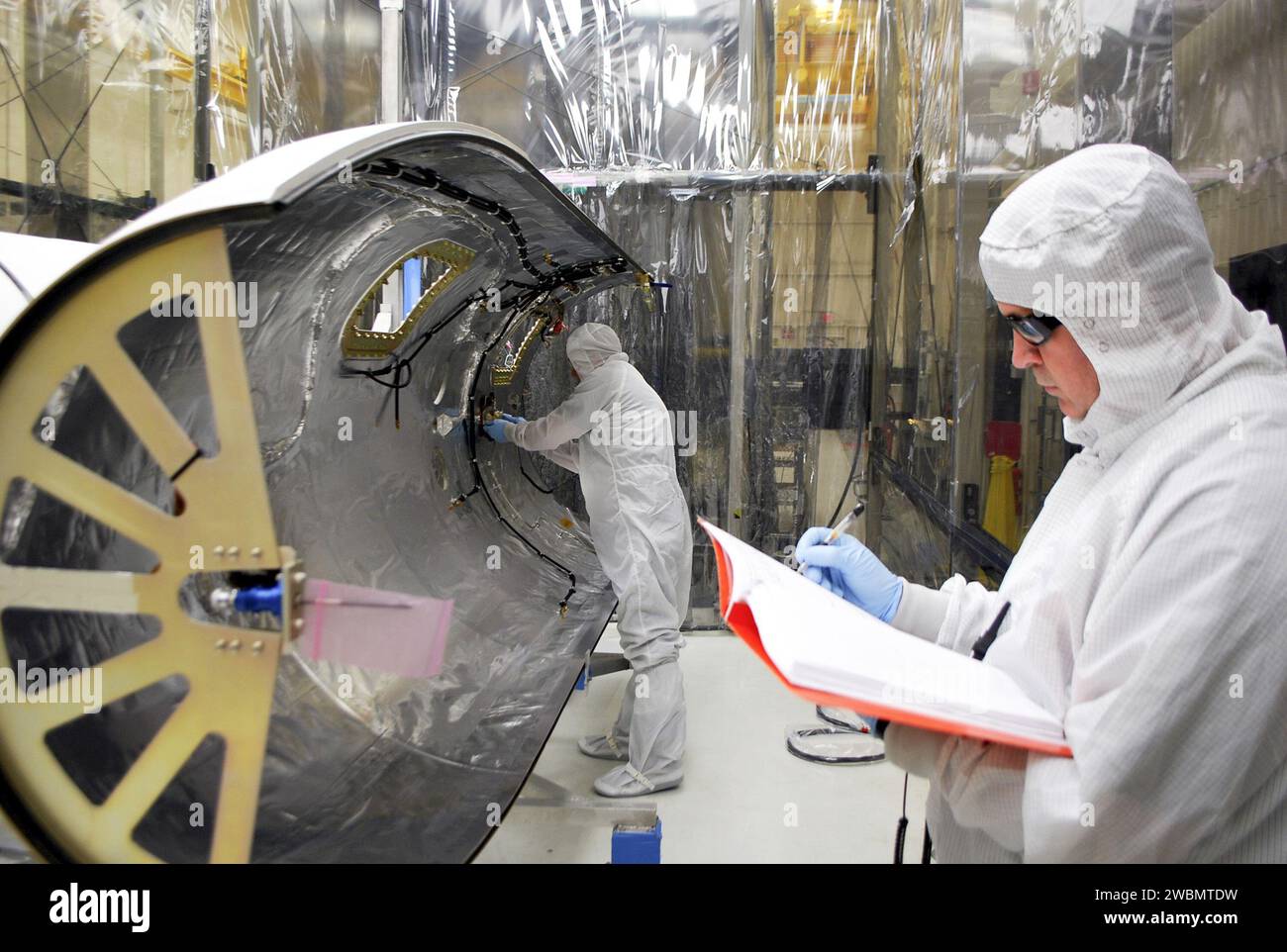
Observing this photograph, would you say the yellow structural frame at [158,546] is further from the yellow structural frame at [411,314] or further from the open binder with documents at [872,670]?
the yellow structural frame at [411,314]

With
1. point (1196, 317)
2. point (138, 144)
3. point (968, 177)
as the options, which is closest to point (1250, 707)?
point (1196, 317)

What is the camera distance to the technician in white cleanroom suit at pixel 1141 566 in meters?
1.00

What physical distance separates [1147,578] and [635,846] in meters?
1.86

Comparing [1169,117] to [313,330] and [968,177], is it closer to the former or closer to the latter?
[968,177]

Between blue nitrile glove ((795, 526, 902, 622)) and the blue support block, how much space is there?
1.17 m

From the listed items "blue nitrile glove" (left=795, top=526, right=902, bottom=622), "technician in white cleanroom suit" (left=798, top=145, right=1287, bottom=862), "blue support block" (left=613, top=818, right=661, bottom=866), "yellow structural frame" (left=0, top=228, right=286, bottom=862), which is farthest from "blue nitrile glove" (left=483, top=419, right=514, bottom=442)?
"technician in white cleanroom suit" (left=798, top=145, right=1287, bottom=862)

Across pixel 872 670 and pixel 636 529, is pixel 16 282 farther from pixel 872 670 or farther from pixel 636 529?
pixel 636 529

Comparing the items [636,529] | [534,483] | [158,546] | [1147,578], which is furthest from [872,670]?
[534,483]

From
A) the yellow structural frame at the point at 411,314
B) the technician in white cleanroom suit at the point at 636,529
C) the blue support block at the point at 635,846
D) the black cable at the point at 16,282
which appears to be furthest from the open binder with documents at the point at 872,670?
the technician in white cleanroom suit at the point at 636,529

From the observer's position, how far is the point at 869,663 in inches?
46.8

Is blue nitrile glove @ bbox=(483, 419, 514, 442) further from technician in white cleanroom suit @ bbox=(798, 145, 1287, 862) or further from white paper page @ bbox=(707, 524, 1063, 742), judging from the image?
technician in white cleanroom suit @ bbox=(798, 145, 1287, 862)

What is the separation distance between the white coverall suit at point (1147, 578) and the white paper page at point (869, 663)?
0.06 meters

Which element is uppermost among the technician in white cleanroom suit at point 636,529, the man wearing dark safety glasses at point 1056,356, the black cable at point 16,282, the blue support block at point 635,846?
the black cable at point 16,282
